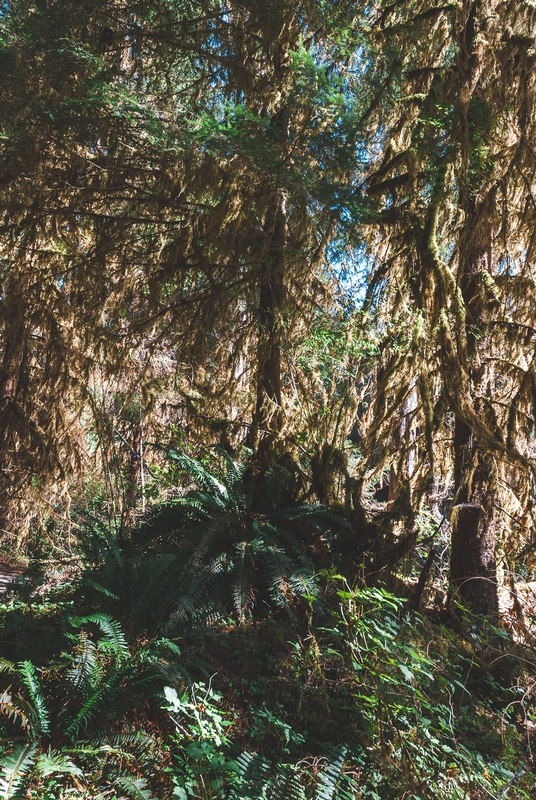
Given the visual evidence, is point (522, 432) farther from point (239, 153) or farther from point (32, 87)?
point (32, 87)

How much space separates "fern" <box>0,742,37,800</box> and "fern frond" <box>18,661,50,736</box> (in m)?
0.15

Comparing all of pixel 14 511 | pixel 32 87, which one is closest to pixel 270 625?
pixel 14 511

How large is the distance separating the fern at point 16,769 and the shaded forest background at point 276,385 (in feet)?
0.05

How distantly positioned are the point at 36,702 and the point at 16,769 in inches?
16.3

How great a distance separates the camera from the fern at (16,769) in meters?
2.56

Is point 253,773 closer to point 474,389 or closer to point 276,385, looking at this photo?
point 474,389

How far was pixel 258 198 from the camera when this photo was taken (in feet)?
15.6

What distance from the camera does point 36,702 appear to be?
9.98 feet

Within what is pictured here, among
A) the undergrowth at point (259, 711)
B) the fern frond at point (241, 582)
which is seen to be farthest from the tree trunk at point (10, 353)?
the fern frond at point (241, 582)

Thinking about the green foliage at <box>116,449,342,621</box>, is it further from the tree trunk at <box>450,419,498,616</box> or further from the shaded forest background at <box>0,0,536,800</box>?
the tree trunk at <box>450,419,498,616</box>

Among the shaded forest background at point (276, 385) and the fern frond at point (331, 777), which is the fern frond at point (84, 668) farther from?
the fern frond at point (331, 777)

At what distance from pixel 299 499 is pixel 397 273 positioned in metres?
2.51

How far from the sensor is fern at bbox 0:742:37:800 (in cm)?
256

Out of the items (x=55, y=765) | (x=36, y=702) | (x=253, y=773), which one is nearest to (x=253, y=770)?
(x=253, y=773)
